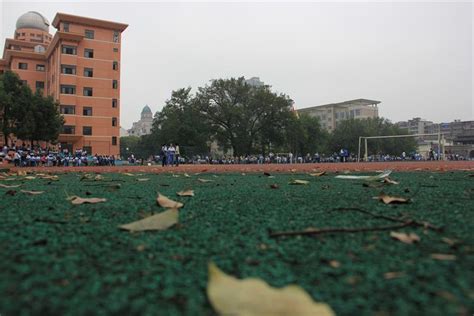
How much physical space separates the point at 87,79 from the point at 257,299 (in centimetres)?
4467

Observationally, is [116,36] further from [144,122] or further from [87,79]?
[144,122]

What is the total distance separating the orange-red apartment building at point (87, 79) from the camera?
40.0m

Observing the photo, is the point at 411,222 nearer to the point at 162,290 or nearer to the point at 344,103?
the point at 162,290

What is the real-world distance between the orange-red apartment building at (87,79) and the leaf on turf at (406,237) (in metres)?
41.6

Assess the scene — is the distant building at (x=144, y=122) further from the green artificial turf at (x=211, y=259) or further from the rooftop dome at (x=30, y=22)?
the green artificial turf at (x=211, y=259)

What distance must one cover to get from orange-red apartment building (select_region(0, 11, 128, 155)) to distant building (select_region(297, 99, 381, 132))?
57.9m

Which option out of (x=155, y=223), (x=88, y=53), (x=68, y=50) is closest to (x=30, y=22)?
(x=68, y=50)

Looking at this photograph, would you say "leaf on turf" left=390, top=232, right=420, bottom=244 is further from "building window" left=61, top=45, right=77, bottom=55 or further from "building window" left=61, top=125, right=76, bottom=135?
"building window" left=61, top=45, right=77, bottom=55

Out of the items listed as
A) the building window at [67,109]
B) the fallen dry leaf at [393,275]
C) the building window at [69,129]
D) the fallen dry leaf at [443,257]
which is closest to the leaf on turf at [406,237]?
the fallen dry leaf at [443,257]

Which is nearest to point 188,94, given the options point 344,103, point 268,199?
point 268,199

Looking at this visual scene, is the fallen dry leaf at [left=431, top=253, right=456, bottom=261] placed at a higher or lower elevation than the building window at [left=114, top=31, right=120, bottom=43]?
lower

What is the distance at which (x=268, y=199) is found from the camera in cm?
276

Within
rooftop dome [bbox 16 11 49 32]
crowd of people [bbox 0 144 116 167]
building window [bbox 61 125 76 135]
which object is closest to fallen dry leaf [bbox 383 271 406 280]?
crowd of people [bbox 0 144 116 167]

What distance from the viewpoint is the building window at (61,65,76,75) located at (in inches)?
1567
